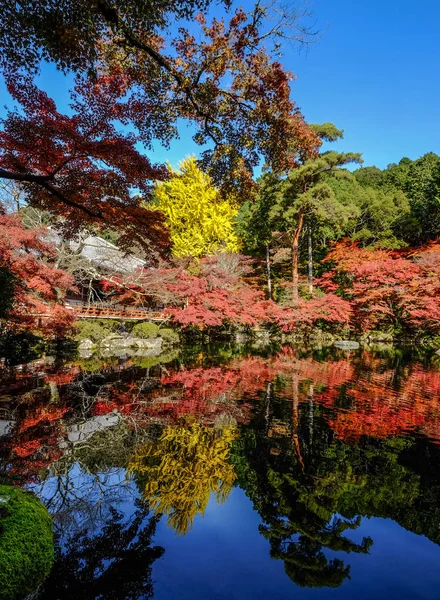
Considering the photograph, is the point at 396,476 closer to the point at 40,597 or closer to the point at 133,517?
the point at 133,517

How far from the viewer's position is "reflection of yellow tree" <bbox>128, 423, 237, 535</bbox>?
3.34m

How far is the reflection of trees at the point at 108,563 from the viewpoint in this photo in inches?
88.1

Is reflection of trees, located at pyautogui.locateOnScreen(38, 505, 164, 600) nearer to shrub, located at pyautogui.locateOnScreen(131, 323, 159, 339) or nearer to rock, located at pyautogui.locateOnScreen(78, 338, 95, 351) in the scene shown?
rock, located at pyautogui.locateOnScreen(78, 338, 95, 351)

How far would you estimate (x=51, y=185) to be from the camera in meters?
6.34

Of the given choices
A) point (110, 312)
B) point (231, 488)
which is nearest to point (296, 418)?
point (231, 488)

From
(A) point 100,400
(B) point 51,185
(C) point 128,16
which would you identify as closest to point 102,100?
(C) point 128,16

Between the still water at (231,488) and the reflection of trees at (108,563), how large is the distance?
0.5 inches

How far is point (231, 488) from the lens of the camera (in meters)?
3.64

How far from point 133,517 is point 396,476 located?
9.55 feet

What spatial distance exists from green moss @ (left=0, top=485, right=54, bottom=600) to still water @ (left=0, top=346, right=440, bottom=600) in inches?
7.2

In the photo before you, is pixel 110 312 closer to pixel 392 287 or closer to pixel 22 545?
pixel 392 287

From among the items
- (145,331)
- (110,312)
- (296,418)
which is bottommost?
(296,418)

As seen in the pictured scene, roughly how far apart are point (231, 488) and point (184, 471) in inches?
23.8

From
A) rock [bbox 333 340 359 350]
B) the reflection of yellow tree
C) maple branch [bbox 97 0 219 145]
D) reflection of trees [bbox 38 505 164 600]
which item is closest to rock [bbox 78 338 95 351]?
the reflection of yellow tree
